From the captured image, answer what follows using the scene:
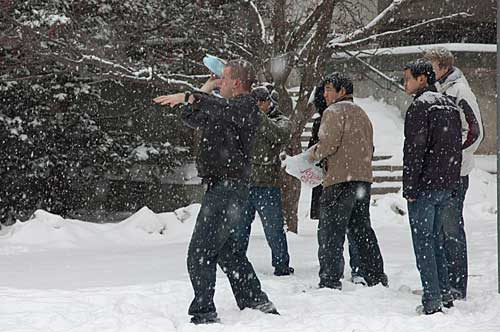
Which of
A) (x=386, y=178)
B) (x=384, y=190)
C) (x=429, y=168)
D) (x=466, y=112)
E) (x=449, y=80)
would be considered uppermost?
(x=449, y=80)

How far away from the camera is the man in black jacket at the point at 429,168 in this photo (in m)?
5.88

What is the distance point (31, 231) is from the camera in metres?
10.6

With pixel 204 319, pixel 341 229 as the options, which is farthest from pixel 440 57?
pixel 204 319

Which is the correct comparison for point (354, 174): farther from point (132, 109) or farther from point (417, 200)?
point (132, 109)

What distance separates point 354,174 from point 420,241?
103 centimetres

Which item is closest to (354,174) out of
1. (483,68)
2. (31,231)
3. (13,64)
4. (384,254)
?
(384,254)

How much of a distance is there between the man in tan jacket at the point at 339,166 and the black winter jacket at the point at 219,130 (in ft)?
3.68

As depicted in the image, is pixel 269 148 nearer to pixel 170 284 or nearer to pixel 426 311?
pixel 170 284

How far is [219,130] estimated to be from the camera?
5738 millimetres

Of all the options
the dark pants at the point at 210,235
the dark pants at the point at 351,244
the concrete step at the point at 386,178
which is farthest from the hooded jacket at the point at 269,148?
the concrete step at the point at 386,178

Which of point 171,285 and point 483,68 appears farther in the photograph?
point 483,68

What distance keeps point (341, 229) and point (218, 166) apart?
5.01 feet

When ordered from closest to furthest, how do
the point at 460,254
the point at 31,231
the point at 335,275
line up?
the point at 460,254, the point at 335,275, the point at 31,231

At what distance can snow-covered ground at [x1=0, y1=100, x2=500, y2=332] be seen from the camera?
572 cm
